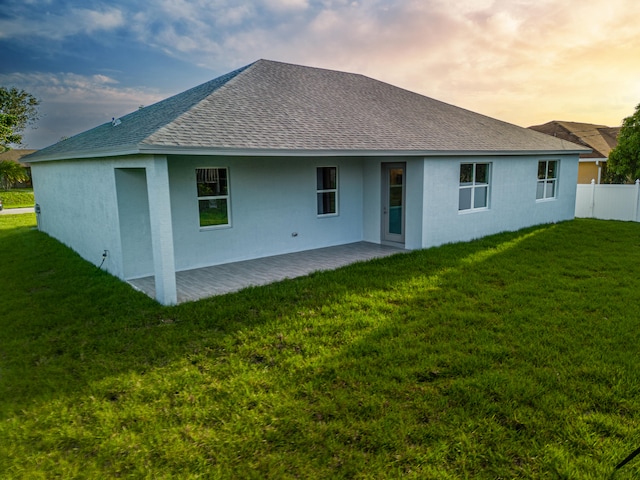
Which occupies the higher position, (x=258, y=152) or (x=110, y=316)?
(x=258, y=152)

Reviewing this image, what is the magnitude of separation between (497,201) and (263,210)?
7.73 metres

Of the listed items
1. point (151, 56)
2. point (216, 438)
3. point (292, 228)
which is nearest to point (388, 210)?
point (292, 228)

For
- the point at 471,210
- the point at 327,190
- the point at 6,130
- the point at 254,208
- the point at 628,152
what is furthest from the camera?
the point at 6,130

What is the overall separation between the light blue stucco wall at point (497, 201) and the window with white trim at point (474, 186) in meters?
0.18

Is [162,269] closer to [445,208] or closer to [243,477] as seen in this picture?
[243,477]

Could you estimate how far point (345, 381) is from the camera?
4.68 meters

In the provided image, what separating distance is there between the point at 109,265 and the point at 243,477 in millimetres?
7413

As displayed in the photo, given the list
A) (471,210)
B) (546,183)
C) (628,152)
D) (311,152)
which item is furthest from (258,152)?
(628,152)

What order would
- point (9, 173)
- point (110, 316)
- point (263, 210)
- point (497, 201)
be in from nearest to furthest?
1. point (110, 316)
2. point (263, 210)
3. point (497, 201)
4. point (9, 173)

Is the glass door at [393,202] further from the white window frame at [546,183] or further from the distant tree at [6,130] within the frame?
the distant tree at [6,130]

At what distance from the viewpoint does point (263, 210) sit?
34.9 ft

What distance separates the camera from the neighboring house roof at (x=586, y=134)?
2564cm

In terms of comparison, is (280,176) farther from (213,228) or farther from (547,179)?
(547,179)

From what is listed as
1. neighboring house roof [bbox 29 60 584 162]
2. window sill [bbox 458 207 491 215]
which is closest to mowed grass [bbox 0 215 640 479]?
neighboring house roof [bbox 29 60 584 162]
